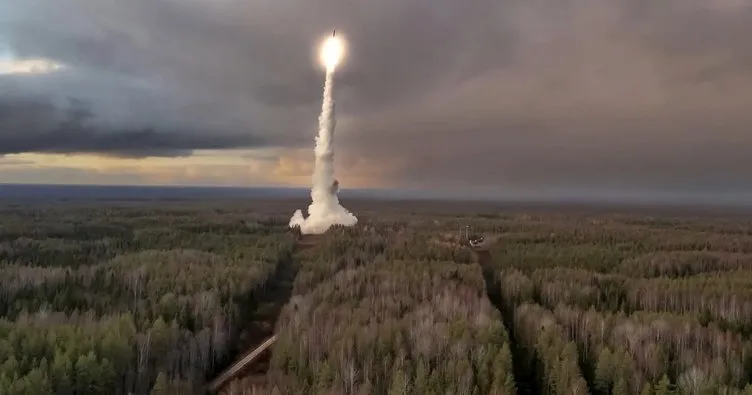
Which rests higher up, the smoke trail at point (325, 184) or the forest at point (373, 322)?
the smoke trail at point (325, 184)

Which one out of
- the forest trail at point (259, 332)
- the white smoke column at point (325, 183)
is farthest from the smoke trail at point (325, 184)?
the forest trail at point (259, 332)

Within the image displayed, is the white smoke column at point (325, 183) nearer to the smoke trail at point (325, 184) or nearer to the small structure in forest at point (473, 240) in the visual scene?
the smoke trail at point (325, 184)

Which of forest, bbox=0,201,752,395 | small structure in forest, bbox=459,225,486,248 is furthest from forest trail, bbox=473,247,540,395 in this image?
small structure in forest, bbox=459,225,486,248

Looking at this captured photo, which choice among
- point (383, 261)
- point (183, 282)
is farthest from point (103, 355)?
point (383, 261)

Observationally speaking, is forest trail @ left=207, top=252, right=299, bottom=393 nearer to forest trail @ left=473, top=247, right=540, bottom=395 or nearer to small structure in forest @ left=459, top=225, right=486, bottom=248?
forest trail @ left=473, top=247, right=540, bottom=395

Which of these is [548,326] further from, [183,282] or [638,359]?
[183,282]

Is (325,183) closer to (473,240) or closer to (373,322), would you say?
(473,240)
